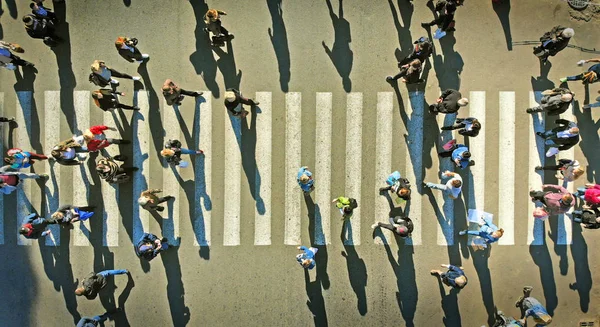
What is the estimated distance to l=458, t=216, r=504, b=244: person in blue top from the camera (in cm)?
797

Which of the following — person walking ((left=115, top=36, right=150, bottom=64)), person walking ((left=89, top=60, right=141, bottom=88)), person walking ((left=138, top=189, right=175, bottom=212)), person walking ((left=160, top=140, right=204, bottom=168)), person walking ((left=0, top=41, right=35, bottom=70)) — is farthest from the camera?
person walking ((left=0, top=41, right=35, bottom=70))

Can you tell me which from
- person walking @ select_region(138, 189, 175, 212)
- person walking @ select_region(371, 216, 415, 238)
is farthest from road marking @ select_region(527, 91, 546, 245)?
person walking @ select_region(138, 189, 175, 212)

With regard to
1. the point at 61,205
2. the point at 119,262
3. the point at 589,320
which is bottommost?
the point at 589,320

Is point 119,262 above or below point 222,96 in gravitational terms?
below

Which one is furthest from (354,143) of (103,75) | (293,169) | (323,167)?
(103,75)

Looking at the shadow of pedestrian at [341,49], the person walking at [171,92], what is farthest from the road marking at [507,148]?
the person walking at [171,92]

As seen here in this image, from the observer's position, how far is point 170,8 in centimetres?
883

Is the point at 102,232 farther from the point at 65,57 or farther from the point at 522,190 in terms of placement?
the point at 522,190

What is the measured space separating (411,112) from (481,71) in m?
2.03

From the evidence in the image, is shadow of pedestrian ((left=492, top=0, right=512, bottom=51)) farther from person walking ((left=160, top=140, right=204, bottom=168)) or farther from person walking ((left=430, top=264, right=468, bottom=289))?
person walking ((left=160, top=140, right=204, bottom=168))

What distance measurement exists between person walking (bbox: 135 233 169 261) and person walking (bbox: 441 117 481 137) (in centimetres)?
748

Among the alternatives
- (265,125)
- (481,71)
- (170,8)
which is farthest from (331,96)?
(170,8)

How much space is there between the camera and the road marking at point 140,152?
888 centimetres

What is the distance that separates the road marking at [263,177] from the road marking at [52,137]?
4925 millimetres
